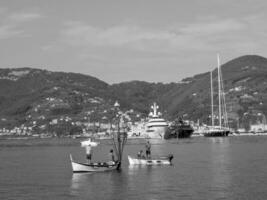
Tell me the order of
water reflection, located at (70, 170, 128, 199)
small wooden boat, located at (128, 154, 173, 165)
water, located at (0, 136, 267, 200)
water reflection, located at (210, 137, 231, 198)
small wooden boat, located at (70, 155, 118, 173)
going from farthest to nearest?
small wooden boat, located at (128, 154, 173, 165) → small wooden boat, located at (70, 155, 118, 173) → water reflection, located at (70, 170, 128, 199) → water reflection, located at (210, 137, 231, 198) → water, located at (0, 136, 267, 200)

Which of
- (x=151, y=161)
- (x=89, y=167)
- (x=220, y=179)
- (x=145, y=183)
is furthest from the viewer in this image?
(x=151, y=161)

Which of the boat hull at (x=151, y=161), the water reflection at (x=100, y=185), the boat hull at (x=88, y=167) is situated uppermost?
the boat hull at (x=151, y=161)

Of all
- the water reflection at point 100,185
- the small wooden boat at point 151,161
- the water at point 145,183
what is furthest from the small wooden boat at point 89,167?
the small wooden boat at point 151,161

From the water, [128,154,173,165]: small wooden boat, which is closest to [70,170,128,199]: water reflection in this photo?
the water

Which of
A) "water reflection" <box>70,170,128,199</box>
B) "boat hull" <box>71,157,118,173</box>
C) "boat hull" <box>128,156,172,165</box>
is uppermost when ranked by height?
"boat hull" <box>128,156,172,165</box>

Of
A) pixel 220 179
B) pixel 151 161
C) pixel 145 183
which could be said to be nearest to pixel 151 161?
pixel 151 161

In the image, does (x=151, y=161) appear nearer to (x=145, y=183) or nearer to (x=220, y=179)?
(x=220, y=179)

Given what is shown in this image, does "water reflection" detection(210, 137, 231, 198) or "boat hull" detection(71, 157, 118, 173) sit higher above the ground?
"boat hull" detection(71, 157, 118, 173)

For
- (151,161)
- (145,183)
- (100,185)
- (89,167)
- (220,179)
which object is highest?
(151,161)

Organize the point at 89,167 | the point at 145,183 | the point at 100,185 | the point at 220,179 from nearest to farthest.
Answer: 1. the point at 100,185
2. the point at 145,183
3. the point at 220,179
4. the point at 89,167

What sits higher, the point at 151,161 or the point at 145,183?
the point at 151,161

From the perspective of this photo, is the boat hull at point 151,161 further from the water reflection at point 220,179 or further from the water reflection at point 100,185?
the water reflection at point 100,185

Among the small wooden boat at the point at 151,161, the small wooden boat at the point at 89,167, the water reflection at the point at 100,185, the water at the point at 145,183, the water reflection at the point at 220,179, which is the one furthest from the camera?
the small wooden boat at the point at 151,161

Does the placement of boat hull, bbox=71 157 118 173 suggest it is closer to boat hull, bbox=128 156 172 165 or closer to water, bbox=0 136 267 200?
water, bbox=0 136 267 200
